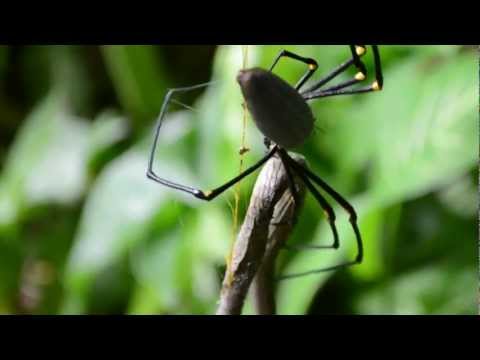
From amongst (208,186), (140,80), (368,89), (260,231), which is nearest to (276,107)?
(260,231)

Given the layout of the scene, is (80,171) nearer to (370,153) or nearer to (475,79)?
(370,153)

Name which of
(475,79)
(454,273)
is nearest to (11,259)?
(454,273)

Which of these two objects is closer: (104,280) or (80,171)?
(104,280)

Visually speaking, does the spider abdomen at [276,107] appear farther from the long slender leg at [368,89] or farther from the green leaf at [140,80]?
the green leaf at [140,80]

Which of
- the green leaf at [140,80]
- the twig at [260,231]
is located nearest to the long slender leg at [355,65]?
the twig at [260,231]

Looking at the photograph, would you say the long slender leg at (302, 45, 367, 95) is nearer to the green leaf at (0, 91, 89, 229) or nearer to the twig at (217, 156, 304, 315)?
the twig at (217, 156, 304, 315)

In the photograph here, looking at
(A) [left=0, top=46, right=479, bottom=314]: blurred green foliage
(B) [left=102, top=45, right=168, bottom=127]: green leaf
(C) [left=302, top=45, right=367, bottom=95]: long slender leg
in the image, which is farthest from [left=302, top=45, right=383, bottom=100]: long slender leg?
(B) [left=102, top=45, right=168, bottom=127]: green leaf
